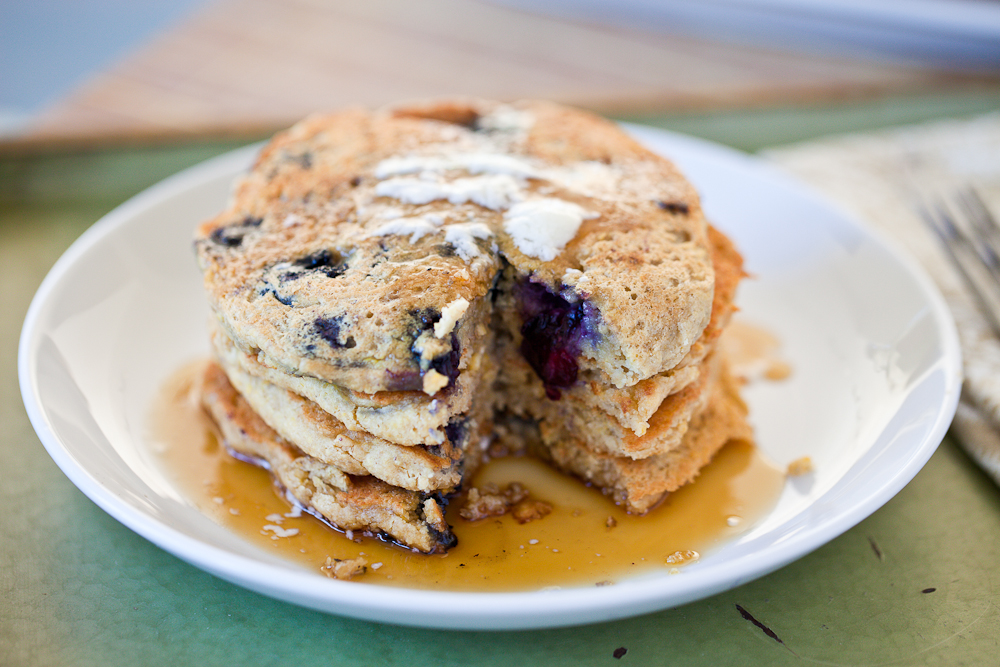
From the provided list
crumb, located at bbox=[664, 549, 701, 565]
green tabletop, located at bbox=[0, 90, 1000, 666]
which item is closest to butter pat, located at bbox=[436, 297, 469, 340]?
green tabletop, located at bbox=[0, 90, 1000, 666]

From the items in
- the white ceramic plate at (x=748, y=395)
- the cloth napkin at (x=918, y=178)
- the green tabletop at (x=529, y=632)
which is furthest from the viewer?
the cloth napkin at (x=918, y=178)

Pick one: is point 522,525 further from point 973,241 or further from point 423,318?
point 973,241

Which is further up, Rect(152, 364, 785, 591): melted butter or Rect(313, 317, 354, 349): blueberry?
Rect(313, 317, 354, 349): blueberry

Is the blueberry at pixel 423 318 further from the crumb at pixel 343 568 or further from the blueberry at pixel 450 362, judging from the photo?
the crumb at pixel 343 568

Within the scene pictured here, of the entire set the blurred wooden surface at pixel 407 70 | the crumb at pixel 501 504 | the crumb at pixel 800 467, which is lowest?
the blurred wooden surface at pixel 407 70

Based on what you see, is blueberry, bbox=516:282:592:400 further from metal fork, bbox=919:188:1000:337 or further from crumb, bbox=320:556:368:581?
metal fork, bbox=919:188:1000:337

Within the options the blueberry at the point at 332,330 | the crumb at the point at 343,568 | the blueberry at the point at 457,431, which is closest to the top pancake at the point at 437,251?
the blueberry at the point at 332,330
